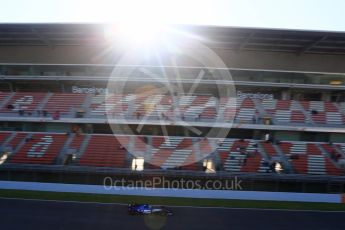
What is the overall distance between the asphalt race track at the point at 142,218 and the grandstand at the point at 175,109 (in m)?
4.13

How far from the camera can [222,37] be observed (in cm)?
2819

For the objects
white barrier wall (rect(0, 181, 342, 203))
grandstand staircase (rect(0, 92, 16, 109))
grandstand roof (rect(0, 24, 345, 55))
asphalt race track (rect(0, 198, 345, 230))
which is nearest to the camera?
asphalt race track (rect(0, 198, 345, 230))

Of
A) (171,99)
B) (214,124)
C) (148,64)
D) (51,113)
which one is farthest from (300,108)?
(51,113)

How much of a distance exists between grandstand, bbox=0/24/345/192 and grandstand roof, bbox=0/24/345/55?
0.08 m

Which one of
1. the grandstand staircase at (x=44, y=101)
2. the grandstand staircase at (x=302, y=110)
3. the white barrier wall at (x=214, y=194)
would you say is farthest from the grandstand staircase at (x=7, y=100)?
the grandstand staircase at (x=302, y=110)

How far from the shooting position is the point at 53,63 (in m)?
30.5

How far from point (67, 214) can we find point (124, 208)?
9.51ft

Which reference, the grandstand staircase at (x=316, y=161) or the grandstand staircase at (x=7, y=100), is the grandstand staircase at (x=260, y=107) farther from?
the grandstand staircase at (x=7, y=100)

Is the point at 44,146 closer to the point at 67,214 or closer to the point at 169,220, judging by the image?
the point at 67,214

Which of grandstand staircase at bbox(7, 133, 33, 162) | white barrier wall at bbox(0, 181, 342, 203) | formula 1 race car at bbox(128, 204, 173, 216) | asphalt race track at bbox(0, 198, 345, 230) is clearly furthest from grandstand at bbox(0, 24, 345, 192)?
formula 1 race car at bbox(128, 204, 173, 216)

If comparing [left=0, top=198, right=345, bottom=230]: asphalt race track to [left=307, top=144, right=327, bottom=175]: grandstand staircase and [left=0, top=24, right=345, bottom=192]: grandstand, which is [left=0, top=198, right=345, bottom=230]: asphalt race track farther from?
[left=307, top=144, right=327, bottom=175]: grandstand staircase

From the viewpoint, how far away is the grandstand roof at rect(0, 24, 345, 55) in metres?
27.0

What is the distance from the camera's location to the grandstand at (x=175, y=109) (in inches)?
996

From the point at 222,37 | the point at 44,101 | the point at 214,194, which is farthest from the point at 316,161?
the point at 44,101
